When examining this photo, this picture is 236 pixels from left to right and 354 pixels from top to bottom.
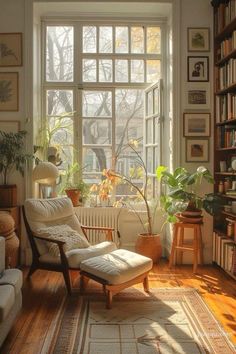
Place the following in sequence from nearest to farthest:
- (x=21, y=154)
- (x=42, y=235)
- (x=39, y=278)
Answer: (x=42, y=235)
(x=39, y=278)
(x=21, y=154)

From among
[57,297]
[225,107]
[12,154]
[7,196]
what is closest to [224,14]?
[225,107]

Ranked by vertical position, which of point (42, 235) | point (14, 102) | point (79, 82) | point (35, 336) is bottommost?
point (35, 336)

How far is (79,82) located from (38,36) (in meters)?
0.79

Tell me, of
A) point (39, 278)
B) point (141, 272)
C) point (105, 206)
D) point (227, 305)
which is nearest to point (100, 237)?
point (105, 206)

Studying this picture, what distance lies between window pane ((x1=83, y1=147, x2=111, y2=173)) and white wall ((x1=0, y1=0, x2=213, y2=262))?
0.81 meters

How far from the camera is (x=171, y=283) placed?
367cm

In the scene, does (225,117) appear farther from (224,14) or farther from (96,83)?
(96,83)

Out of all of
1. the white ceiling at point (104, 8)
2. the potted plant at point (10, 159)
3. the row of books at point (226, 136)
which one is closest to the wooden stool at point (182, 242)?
the row of books at point (226, 136)

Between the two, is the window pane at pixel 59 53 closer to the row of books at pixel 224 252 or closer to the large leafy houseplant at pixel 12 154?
the large leafy houseplant at pixel 12 154

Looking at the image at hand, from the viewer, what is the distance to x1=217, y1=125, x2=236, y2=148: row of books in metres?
3.87

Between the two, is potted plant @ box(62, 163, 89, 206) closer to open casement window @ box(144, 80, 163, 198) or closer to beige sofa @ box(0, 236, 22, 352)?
open casement window @ box(144, 80, 163, 198)

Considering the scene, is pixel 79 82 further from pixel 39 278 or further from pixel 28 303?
pixel 28 303

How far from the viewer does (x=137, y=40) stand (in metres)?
4.79

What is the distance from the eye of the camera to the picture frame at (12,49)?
14.2 ft
